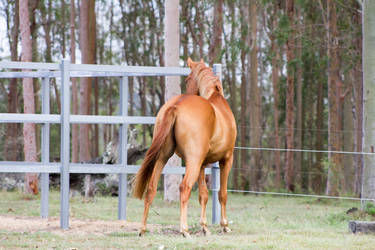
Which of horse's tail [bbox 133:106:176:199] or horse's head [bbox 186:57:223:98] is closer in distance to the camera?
horse's tail [bbox 133:106:176:199]

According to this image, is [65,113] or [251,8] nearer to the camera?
[65,113]

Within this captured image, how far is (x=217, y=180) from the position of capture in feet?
26.0

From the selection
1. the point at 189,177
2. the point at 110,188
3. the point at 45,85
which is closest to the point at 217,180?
the point at 189,177

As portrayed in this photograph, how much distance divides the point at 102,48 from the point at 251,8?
12.6 metres

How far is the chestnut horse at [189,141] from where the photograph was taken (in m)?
6.16

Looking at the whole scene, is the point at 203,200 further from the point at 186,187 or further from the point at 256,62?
the point at 256,62

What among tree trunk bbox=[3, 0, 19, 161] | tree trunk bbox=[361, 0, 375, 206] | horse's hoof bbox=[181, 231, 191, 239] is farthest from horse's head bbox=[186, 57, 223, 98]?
tree trunk bbox=[3, 0, 19, 161]

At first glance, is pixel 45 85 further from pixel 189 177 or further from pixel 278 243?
pixel 278 243

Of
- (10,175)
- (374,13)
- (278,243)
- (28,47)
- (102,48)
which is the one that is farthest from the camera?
(102,48)

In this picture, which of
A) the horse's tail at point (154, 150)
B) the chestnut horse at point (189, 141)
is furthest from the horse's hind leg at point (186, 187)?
the horse's tail at point (154, 150)

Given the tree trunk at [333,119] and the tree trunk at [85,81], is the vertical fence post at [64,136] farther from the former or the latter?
the tree trunk at [85,81]

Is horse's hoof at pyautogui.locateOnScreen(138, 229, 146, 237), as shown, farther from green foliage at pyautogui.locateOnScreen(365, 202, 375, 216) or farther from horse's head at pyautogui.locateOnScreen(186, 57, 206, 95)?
green foliage at pyautogui.locateOnScreen(365, 202, 375, 216)

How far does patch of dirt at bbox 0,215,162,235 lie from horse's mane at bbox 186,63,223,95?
5.64 ft

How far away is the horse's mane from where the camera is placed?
6914mm
